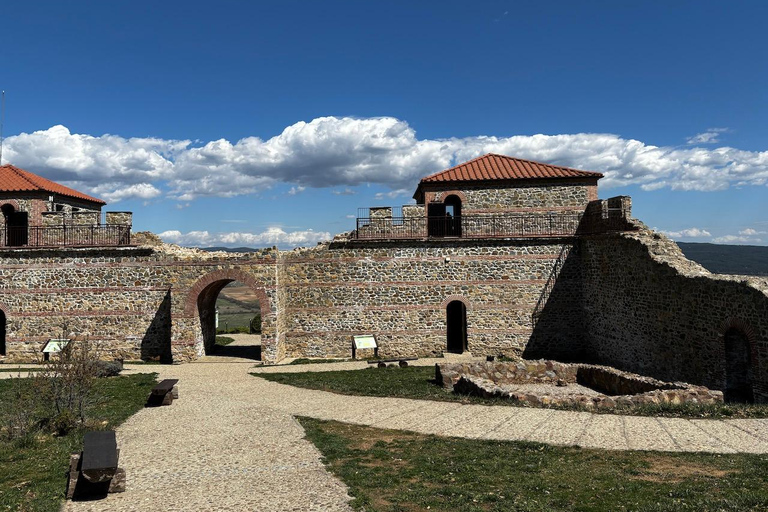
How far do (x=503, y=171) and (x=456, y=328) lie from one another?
7.92 m

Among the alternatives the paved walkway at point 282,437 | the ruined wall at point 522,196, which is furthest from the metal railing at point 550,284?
the paved walkway at point 282,437

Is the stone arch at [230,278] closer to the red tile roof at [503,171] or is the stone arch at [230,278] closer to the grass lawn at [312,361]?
the grass lawn at [312,361]

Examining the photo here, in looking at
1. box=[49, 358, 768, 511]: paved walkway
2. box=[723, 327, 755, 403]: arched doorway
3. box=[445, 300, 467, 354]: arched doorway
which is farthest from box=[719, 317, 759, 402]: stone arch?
box=[445, 300, 467, 354]: arched doorway

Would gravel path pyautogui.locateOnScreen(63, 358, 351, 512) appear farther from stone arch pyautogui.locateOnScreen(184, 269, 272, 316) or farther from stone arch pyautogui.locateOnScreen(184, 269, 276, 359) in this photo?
stone arch pyautogui.locateOnScreen(184, 269, 272, 316)

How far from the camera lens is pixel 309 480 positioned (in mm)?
7676

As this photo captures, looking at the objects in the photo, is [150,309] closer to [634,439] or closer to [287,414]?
[287,414]

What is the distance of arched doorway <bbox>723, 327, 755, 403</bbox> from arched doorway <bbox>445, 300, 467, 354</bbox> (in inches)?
392

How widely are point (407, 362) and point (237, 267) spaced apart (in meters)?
7.87

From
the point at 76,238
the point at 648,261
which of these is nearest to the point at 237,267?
the point at 76,238

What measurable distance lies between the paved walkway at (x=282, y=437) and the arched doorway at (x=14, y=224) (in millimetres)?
15361

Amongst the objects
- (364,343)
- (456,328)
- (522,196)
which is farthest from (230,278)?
(522,196)

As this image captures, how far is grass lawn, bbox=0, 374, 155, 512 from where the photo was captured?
22.7 feet

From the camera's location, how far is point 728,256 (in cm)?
9562

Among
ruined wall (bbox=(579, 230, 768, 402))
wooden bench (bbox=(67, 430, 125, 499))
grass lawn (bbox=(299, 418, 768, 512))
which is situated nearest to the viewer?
grass lawn (bbox=(299, 418, 768, 512))
